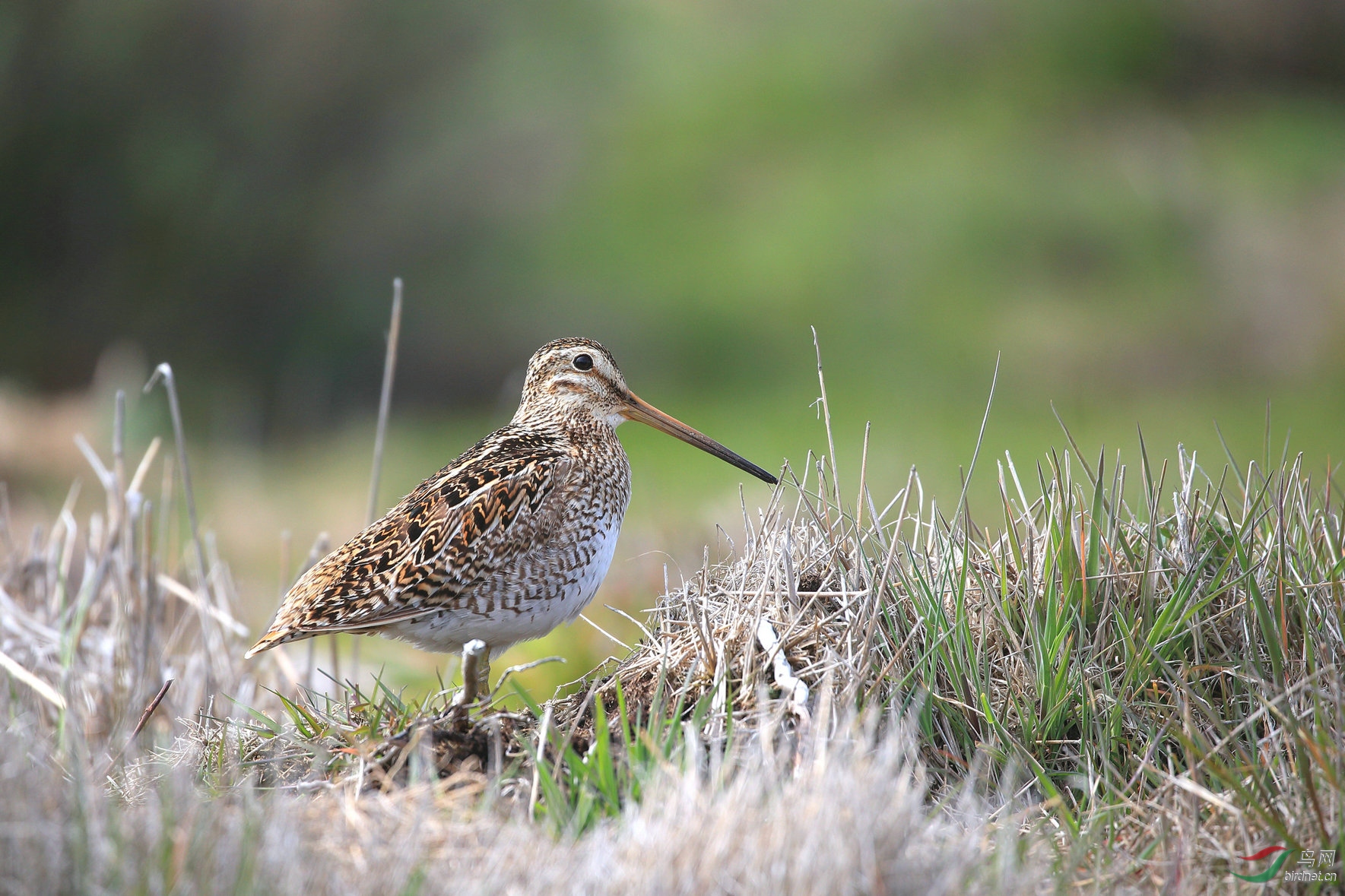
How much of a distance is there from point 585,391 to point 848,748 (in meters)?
2.03

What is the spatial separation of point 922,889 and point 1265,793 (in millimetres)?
717

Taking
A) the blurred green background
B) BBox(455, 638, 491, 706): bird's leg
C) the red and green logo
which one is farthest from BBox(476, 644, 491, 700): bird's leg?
the blurred green background

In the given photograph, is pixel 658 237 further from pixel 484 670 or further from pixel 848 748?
pixel 848 748

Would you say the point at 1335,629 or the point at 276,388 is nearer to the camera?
the point at 1335,629

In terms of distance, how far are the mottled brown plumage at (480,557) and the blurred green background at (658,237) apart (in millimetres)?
2133

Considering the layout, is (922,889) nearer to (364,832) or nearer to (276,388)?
(364,832)

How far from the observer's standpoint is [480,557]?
3.29 meters

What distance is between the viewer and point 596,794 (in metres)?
2.35

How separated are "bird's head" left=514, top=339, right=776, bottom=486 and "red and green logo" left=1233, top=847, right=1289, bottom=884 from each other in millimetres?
2083

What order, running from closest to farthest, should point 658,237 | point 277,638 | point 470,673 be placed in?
point 470,673
point 277,638
point 658,237

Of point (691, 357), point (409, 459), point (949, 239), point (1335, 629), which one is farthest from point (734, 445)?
point (1335, 629)

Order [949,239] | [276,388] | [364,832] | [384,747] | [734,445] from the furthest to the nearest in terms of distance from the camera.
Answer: [949,239] → [276,388] → [734,445] → [384,747] → [364,832]

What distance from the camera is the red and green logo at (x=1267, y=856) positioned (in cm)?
214

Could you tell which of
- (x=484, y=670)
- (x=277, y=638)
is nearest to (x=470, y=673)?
(x=277, y=638)
